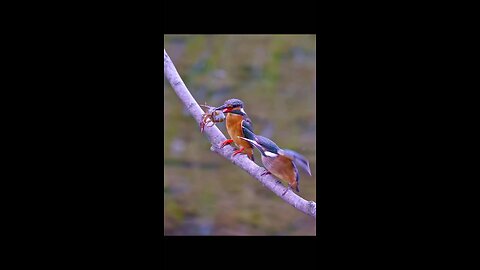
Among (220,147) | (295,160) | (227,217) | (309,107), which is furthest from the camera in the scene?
(309,107)

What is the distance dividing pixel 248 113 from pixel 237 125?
183 centimetres

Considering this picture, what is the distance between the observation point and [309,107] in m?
4.29

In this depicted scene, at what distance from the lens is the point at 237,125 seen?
2393 millimetres

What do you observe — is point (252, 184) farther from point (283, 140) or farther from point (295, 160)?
point (295, 160)

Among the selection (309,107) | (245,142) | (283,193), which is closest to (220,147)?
(245,142)

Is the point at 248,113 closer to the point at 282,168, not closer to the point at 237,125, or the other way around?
the point at 237,125

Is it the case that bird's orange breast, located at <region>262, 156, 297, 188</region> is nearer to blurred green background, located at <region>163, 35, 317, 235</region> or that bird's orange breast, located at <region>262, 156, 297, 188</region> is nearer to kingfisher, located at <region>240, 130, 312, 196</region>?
kingfisher, located at <region>240, 130, 312, 196</region>

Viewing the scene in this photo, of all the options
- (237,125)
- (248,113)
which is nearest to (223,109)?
(237,125)

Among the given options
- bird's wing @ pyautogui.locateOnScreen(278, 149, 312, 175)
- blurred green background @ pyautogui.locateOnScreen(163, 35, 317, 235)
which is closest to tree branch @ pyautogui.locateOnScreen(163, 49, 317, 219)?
bird's wing @ pyautogui.locateOnScreen(278, 149, 312, 175)

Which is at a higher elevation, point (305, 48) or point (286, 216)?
point (305, 48)

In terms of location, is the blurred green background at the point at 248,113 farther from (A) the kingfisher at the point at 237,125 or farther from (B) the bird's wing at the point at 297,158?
(B) the bird's wing at the point at 297,158

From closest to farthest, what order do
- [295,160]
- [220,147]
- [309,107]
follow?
[295,160] < [220,147] < [309,107]

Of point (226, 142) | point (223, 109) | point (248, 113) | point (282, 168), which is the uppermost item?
point (248, 113)

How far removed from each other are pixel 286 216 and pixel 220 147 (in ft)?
6.09
